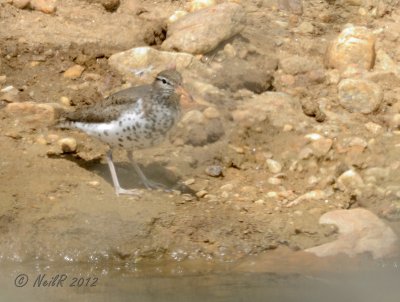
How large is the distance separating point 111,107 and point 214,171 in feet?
4.21

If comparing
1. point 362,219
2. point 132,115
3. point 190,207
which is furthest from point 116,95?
point 362,219

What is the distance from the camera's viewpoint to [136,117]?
360 inches

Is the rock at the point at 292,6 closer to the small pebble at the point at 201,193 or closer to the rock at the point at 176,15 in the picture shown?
the rock at the point at 176,15

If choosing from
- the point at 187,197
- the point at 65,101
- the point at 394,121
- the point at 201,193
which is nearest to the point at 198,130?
the point at 201,193

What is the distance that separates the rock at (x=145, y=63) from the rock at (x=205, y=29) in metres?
0.23

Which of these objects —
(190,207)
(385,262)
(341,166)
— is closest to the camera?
(385,262)

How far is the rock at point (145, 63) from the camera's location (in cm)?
1077

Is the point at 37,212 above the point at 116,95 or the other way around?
the other way around

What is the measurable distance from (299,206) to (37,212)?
254 centimetres

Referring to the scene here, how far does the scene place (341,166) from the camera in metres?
9.84

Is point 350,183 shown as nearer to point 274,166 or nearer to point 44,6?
point 274,166

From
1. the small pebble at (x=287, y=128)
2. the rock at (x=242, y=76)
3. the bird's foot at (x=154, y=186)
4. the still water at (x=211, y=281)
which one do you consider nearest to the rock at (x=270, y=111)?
the small pebble at (x=287, y=128)

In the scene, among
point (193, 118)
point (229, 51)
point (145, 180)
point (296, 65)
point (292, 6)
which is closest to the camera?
point (145, 180)

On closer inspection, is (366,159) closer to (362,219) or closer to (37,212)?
(362,219)
